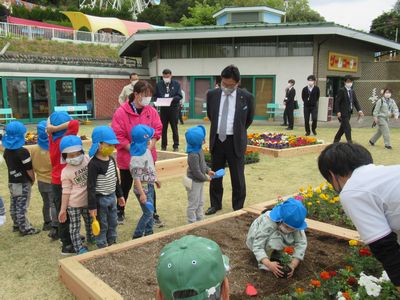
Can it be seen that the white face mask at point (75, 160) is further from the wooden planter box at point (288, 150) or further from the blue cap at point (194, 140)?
the wooden planter box at point (288, 150)

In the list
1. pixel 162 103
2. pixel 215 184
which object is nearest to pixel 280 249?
pixel 215 184

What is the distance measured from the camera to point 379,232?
1917mm

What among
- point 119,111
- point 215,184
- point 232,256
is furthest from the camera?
point 215,184

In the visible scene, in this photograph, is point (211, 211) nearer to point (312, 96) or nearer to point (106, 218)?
point (106, 218)

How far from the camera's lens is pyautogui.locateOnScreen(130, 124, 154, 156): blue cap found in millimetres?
4375

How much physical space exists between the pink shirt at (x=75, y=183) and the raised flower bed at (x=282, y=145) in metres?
6.63

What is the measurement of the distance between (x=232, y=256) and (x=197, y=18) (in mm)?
53381

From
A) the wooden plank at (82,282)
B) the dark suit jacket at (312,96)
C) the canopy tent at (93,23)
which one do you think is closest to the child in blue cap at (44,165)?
the wooden plank at (82,282)

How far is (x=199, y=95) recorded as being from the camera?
2241 centimetres

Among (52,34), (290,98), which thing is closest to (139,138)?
(290,98)

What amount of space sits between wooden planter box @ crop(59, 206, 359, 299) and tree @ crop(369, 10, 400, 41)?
5478 centimetres

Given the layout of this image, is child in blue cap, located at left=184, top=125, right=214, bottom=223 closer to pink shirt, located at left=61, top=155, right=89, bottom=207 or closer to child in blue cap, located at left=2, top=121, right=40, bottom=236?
pink shirt, located at left=61, top=155, right=89, bottom=207

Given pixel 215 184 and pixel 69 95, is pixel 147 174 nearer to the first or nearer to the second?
pixel 215 184

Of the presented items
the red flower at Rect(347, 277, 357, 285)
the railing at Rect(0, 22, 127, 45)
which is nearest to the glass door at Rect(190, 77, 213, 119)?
the railing at Rect(0, 22, 127, 45)
